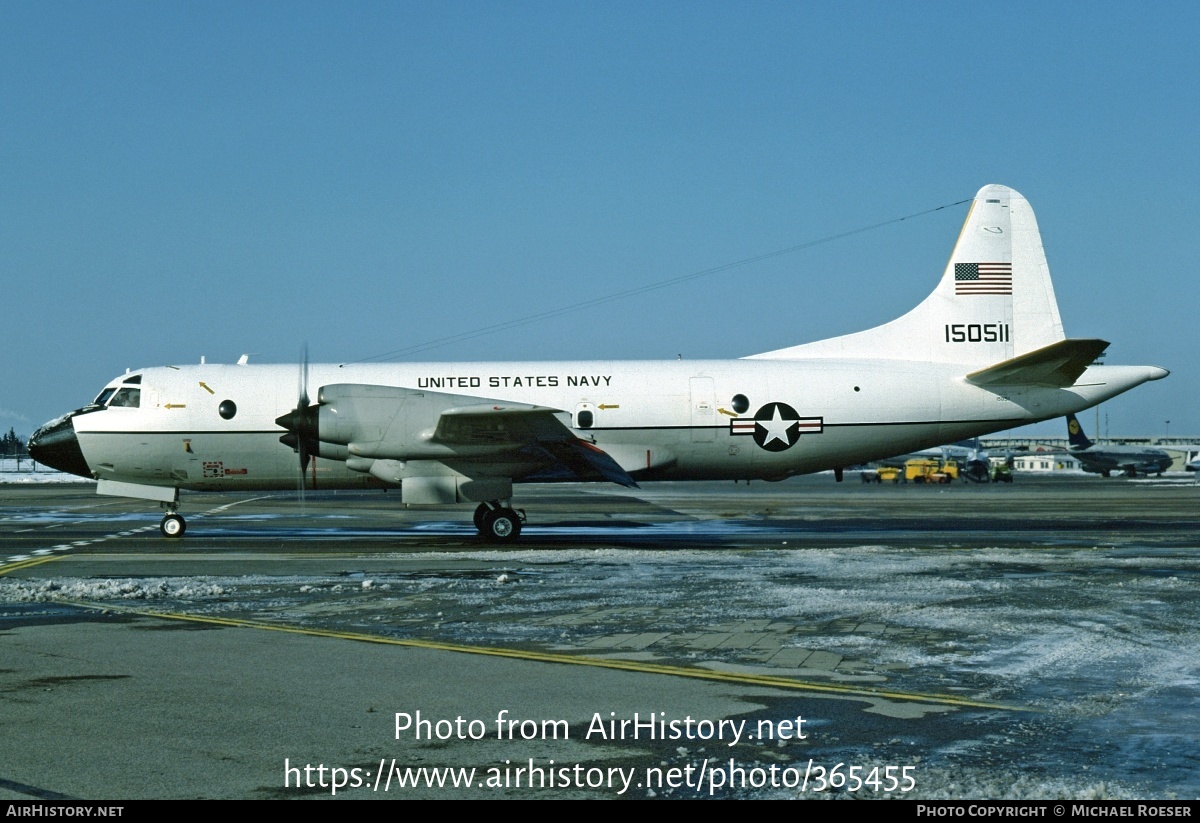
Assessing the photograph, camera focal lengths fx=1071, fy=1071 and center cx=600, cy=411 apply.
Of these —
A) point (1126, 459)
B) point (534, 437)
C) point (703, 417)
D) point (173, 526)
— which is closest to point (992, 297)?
point (703, 417)

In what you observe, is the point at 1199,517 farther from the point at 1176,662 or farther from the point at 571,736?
the point at 571,736

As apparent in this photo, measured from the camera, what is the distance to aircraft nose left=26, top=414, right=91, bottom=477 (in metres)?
24.6

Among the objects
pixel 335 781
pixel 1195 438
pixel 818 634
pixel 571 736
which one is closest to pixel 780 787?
pixel 571 736

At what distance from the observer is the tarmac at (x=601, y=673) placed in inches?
243

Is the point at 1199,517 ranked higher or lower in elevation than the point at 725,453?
lower

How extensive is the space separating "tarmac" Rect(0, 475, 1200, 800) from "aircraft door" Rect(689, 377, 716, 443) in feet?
13.5

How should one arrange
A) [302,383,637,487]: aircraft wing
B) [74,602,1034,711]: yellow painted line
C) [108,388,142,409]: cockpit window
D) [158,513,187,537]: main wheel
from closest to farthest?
[74,602,1034,711]: yellow painted line
[302,383,637,487]: aircraft wing
[158,513,187,537]: main wheel
[108,388,142,409]: cockpit window

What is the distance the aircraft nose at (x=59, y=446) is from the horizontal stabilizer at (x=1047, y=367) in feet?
67.4

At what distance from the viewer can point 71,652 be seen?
9969 mm

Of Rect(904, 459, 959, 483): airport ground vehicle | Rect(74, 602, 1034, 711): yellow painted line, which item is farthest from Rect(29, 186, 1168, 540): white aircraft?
Rect(904, 459, 959, 483): airport ground vehicle

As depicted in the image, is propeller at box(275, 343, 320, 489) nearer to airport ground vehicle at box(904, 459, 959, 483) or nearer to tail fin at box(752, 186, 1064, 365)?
tail fin at box(752, 186, 1064, 365)

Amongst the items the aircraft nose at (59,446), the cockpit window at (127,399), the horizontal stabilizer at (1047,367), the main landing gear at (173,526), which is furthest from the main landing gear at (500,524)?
the horizontal stabilizer at (1047,367)

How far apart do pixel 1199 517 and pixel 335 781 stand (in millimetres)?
30471

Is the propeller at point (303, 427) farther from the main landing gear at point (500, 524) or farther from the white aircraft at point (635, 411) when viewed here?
the main landing gear at point (500, 524)
